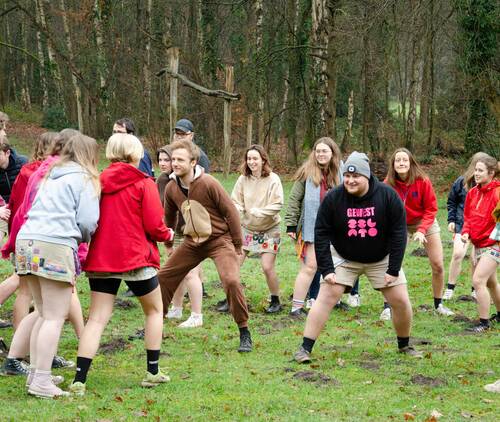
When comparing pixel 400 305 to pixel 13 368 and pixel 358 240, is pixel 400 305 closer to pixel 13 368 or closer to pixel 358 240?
pixel 358 240

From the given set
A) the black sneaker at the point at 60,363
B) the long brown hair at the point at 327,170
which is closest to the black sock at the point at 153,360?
the black sneaker at the point at 60,363

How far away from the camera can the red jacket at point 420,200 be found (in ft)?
29.7

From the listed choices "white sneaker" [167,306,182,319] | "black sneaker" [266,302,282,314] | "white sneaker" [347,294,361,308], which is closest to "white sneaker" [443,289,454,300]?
"white sneaker" [347,294,361,308]

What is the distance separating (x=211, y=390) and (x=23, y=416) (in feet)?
5.08

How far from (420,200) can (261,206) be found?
194cm

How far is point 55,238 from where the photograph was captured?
5789 mm

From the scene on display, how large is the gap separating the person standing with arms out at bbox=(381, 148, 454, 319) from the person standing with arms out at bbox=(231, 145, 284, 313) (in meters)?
1.46

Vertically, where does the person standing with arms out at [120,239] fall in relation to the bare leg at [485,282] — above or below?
above

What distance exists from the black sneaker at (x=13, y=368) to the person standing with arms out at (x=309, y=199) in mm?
3792

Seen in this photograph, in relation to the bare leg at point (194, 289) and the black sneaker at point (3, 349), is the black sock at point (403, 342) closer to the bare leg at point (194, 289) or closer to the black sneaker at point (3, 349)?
the bare leg at point (194, 289)

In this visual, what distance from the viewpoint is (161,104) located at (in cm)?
3325

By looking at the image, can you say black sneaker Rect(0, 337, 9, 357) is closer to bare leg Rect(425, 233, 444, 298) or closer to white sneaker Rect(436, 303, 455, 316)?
bare leg Rect(425, 233, 444, 298)

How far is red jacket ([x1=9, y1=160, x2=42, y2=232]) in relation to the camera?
6863mm

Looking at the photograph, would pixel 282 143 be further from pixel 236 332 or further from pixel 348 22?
pixel 236 332
